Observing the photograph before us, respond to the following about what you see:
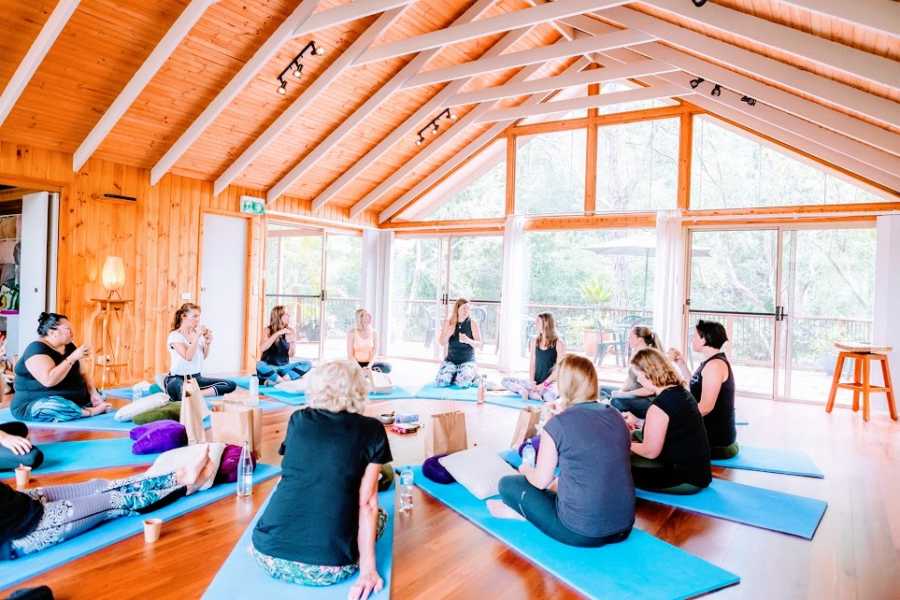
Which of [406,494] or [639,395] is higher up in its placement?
[639,395]

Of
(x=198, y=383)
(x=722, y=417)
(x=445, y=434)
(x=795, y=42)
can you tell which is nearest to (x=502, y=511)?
(x=445, y=434)

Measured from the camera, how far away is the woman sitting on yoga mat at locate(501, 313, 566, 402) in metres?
5.82

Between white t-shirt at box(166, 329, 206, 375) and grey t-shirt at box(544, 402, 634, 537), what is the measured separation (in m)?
3.50

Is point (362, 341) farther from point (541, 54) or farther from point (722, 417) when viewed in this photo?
point (722, 417)

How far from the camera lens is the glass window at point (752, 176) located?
6.57 metres

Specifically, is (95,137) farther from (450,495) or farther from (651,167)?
(651,167)

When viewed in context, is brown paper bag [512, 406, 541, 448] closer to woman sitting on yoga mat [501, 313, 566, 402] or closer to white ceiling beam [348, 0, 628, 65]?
woman sitting on yoga mat [501, 313, 566, 402]

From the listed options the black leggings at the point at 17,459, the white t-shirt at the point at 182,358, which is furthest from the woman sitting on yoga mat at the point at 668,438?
the white t-shirt at the point at 182,358

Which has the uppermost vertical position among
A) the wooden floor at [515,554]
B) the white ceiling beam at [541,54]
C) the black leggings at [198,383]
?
the white ceiling beam at [541,54]

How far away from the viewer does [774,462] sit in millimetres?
4113

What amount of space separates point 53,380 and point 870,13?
5470 mm

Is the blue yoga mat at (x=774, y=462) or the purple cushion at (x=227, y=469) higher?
the purple cushion at (x=227, y=469)

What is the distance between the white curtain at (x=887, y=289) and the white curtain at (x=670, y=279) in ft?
6.32

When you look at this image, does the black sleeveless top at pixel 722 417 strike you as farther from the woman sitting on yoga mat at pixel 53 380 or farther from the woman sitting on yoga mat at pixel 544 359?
the woman sitting on yoga mat at pixel 53 380
